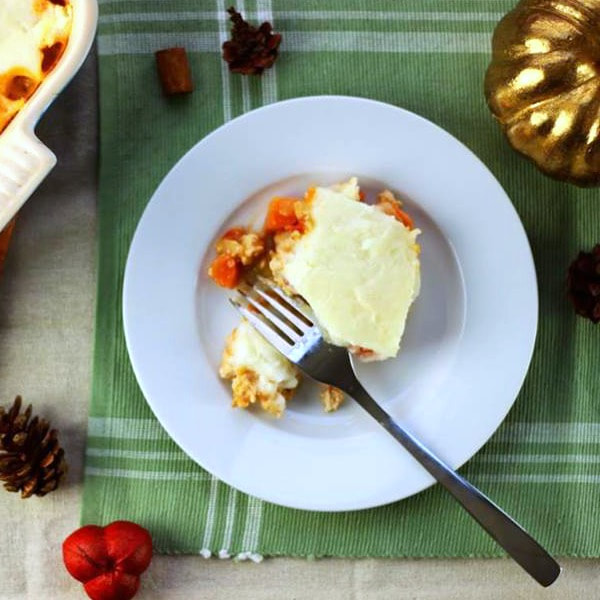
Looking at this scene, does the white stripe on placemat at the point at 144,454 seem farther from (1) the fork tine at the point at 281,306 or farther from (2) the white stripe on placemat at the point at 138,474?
(1) the fork tine at the point at 281,306

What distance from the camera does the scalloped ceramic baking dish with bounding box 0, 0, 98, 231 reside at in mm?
1350

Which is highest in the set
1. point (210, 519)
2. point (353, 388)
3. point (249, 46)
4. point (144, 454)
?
point (249, 46)

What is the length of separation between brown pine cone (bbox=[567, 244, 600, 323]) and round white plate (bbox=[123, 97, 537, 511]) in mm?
95

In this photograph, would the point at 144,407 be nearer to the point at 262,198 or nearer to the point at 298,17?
the point at 262,198

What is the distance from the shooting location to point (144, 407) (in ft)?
5.44

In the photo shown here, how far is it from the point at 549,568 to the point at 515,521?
0.11 m

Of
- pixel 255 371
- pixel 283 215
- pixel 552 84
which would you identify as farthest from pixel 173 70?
pixel 552 84

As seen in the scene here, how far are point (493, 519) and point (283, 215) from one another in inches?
25.9

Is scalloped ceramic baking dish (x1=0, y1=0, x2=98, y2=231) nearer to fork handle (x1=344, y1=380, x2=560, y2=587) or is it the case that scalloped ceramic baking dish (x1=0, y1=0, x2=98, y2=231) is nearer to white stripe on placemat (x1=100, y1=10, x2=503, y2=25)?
white stripe on placemat (x1=100, y1=10, x2=503, y2=25)

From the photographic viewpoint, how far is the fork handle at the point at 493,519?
1.56 meters

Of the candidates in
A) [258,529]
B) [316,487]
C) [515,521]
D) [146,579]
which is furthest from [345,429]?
[146,579]

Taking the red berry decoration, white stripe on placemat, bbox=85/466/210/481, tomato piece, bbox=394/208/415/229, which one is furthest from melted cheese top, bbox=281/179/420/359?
the red berry decoration

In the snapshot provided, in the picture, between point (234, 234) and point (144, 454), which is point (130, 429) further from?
point (234, 234)

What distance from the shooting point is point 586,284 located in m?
1.61
